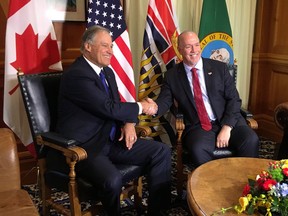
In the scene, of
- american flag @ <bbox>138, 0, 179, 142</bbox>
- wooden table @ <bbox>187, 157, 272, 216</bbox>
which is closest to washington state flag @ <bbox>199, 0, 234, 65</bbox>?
american flag @ <bbox>138, 0, 179, 142</bbox>

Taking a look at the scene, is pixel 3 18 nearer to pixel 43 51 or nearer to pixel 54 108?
pixel 43 51

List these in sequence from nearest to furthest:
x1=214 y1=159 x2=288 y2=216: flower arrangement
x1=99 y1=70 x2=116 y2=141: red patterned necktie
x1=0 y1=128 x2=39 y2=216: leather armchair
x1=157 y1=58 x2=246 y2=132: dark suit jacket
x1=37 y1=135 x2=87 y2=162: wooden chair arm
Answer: x1=214 y1=159 x2=288 y2=216: flower arrangement
x1=0 y1=128 x2=39 y2=216: leather armchair
x1=37 y1=135 x2=87 y2=162: wooden chair arm
x1=99 y1=70 x2=116 y2=141: red patterned necktie
x1=157 y1=58 x2=246 y2=132: dark suit jacket

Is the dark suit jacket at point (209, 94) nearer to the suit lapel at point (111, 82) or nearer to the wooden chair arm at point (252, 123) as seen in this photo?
the wooden chair arm at point (252, 123)

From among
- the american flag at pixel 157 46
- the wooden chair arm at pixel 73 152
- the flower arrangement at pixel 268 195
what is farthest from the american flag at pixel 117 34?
the flower arrangement at pixel 268 195

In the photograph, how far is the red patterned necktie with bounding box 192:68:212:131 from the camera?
7.90 feet

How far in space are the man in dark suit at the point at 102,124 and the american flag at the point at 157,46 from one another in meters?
0.73

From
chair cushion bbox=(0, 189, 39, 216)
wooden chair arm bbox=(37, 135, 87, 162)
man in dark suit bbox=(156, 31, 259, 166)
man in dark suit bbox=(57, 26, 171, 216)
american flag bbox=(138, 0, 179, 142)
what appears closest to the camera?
chair cushion bbox=(0, 189, 39, 216)

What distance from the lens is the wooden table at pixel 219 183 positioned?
4.74ft

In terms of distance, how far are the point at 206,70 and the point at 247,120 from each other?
0.46 metres

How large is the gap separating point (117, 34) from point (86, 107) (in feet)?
2.96

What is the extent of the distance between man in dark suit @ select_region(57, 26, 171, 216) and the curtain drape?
1.04m

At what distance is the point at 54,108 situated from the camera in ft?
7.02

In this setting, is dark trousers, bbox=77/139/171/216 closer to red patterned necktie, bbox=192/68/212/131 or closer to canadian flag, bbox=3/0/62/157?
red patterned necktie, bbox=192/68/212/131

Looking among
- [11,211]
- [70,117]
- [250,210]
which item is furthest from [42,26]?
[250,210]
